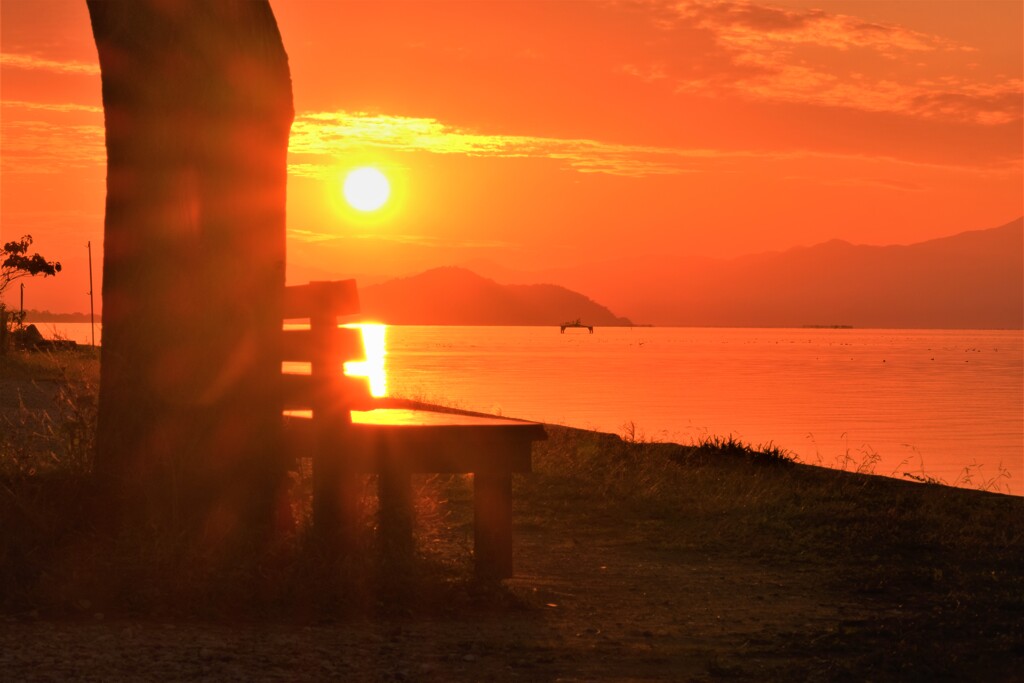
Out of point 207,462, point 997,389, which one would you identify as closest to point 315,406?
point 207,462

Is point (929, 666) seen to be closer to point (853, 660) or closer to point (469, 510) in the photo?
point (853, 660)

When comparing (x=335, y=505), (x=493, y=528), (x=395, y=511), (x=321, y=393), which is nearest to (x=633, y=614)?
(x=493, y=528)

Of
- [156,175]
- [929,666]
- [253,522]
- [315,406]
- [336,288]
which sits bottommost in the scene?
[929,666]

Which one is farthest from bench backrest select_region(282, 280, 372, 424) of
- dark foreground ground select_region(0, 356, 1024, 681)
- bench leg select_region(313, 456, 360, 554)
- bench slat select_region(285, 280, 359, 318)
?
Result: dark foreground ground select_region(0, 356, 1024, 681)

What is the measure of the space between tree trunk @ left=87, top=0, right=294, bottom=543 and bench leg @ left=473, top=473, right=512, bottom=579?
1.34 metres

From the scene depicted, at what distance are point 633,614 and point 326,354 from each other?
2.59 meters

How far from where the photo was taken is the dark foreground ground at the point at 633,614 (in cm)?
610

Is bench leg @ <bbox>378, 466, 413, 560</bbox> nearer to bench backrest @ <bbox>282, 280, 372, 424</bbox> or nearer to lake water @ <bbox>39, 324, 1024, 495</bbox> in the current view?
bench backrest @ <bbox>282, 280, 372, 424</bbox>

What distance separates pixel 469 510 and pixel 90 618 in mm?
5329

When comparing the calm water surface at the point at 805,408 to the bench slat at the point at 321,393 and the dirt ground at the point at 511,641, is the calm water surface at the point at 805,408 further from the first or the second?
the bench slat at the point at 321,393

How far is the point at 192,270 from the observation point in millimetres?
7609

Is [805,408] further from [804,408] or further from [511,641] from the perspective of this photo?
[511,641]

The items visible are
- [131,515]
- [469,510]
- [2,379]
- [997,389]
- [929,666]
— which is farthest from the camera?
[997,389]

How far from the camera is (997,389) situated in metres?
56.7
